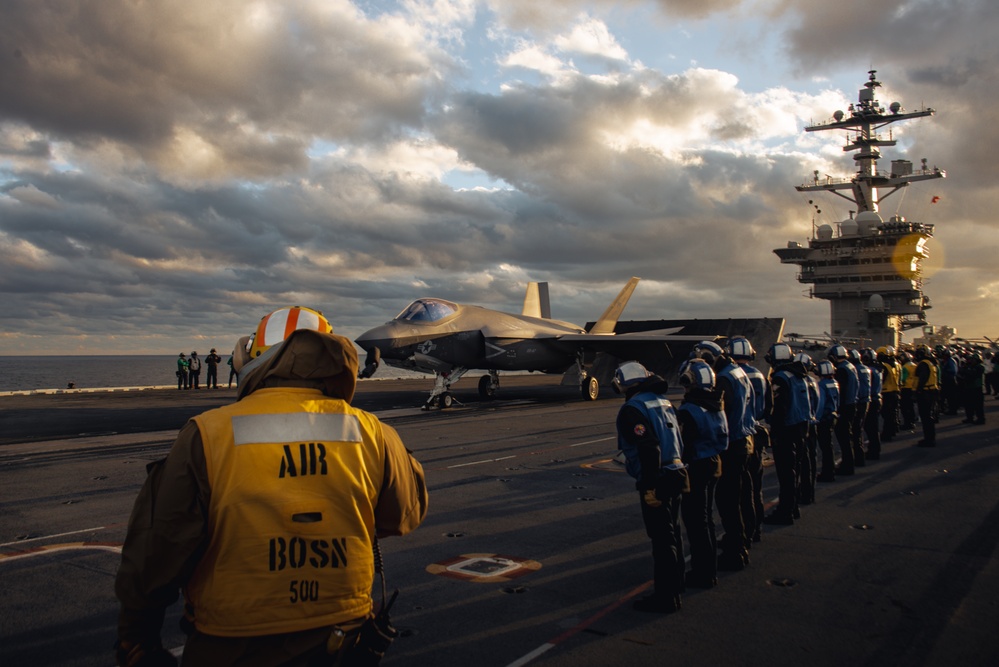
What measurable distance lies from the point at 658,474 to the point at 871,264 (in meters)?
54.2

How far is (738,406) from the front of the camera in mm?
7281

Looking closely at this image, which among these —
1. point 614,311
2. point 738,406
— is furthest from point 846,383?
point 614,311

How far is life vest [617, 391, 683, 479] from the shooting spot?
571 centimetres

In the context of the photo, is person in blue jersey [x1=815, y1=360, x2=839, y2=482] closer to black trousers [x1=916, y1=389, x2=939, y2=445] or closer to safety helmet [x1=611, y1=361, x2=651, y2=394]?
black trousers [x1=916, y1=389, x2=939, y2=445]

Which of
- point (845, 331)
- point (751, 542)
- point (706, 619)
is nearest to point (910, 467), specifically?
point (751, 542)

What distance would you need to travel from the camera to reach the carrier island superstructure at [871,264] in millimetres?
50969

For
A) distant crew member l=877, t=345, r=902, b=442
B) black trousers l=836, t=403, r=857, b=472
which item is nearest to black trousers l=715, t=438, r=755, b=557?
black trousers l=836, t=403, r=857, b=472

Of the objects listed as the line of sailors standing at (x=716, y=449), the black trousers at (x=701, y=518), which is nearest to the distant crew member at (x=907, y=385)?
the line of sailors standing at (x=716, y=449)

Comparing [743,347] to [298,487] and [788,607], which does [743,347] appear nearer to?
[788,607]

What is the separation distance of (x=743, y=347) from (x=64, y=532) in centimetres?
873

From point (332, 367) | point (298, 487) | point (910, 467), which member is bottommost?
point (910, 467)

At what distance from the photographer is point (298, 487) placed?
246 cm

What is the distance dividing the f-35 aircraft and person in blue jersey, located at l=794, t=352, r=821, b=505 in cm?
1418

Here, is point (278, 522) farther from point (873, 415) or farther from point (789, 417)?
point (873, 415)
